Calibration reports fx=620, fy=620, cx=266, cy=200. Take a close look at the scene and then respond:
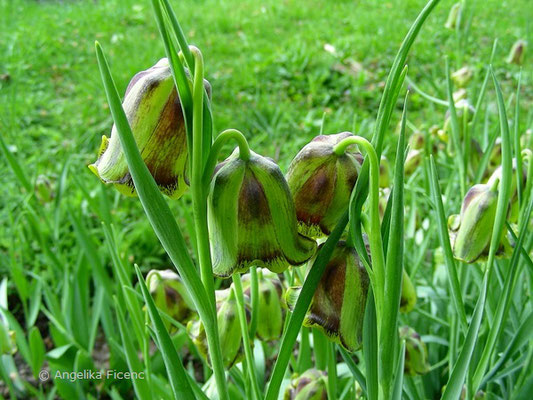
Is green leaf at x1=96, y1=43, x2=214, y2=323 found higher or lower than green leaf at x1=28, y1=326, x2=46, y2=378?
higher

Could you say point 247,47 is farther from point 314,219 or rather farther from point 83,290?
point 314,219

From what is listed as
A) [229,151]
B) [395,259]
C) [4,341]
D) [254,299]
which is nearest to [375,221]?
[395,259]

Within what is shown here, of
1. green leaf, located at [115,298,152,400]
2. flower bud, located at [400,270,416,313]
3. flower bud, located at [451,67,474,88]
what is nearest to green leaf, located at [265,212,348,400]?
flower bud, located at [400,270,416,313]

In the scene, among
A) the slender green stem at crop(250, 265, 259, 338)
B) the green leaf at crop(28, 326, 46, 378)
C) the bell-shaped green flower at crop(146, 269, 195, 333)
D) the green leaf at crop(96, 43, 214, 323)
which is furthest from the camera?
the green leaf at crop(28, 326, 46, 378)

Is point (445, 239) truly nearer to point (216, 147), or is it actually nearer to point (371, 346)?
point (371, 346)

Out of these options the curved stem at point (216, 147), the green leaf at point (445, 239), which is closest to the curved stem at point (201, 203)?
the curved stem at point (216, 147)

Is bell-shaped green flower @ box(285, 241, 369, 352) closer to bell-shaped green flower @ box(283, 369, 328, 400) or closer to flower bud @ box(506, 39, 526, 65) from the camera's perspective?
bell-shaped green flower @ box(283, 369, 328, 400)

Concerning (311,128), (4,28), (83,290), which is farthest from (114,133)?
(4,28)

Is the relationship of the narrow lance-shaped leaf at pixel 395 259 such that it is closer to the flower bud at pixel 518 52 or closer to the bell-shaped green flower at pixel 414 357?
the bell-shaped green flower at pixel 414 357
